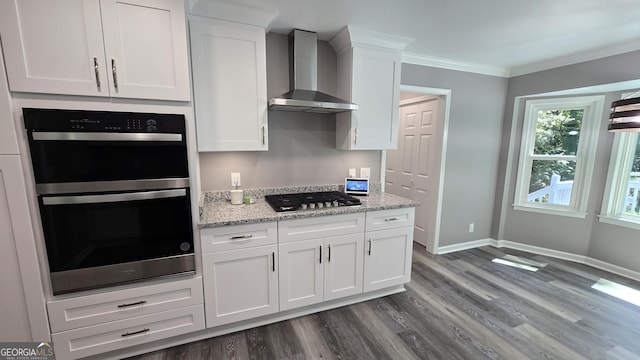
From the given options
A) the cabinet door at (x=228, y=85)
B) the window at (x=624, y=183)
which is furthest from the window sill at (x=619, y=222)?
the cabinet door at (x=228, y=85)

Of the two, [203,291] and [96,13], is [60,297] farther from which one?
[96,13]

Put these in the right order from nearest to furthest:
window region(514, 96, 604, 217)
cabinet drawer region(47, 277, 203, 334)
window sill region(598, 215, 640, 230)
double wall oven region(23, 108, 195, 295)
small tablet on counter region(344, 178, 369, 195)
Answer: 1. double wall oven region(23, 108, 195, 295)
2. cabinet drawer region(47, 277, 203, 334)
3. small tablet on counter region(344, 178, 369, 195)
4. window sill region(598, 215, 640, 230)
5. window region(514, 96, 604, 217)

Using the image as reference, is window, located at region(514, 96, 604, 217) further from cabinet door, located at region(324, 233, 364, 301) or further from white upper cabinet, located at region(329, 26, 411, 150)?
cabinet door, located at region(324, 233, 364, 301)

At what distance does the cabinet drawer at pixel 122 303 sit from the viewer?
156 cm

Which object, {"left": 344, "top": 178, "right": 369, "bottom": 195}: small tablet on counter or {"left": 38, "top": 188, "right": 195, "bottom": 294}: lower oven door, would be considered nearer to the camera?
{"left": 38, "top": 188, "right": 195, "bottom": 294}: lower oven door

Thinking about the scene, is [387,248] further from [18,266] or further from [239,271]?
[18,266]

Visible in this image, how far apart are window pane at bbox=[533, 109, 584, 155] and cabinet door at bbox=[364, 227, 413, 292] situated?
2.54 m

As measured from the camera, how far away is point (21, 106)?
137cm

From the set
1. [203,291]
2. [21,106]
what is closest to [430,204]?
[203,291]

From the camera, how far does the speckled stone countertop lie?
1.84m

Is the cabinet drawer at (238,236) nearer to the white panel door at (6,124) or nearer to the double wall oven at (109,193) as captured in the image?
the double wall oven at (109,193)

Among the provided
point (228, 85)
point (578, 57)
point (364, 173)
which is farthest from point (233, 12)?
point (578, 57)

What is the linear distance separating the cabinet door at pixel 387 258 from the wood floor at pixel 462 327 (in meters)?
0.20

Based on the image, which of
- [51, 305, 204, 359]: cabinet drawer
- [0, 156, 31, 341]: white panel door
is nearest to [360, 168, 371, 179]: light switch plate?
[51, 305, 204, 359]: cabinet drawer
